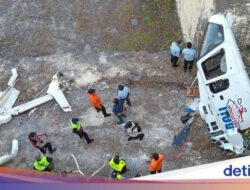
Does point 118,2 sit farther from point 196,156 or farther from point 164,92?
point 196,156

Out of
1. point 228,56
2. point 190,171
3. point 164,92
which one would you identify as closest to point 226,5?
point 228,56

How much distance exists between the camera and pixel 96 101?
13281 millimetres

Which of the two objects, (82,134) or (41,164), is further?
(82,134)

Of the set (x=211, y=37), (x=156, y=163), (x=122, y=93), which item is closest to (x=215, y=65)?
(x=211, y=37)

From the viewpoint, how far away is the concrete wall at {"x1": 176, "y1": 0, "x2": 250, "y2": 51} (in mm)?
12969

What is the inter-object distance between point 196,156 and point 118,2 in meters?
6.37

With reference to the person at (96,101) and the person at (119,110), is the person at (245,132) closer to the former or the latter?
the person at (119,110)

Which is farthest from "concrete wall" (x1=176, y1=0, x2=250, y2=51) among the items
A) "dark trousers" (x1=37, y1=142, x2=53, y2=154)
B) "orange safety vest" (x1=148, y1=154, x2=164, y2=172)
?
"dark trousers" (x1=37, y1=142, x2=53, y2=154)

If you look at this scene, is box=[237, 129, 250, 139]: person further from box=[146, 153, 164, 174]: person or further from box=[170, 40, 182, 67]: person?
box=[170, 40, 182, 67]: person

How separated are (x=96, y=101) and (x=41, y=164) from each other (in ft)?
7.55

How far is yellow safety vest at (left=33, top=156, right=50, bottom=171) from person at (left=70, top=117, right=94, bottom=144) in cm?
116

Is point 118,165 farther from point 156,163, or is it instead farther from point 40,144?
point 40,144

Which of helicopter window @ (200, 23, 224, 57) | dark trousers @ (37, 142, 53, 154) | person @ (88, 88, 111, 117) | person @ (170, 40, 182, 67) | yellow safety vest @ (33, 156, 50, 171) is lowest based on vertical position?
dark trousers @ (37, 142, 53, 154)

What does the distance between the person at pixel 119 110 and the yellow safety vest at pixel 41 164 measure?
7.60 ft
